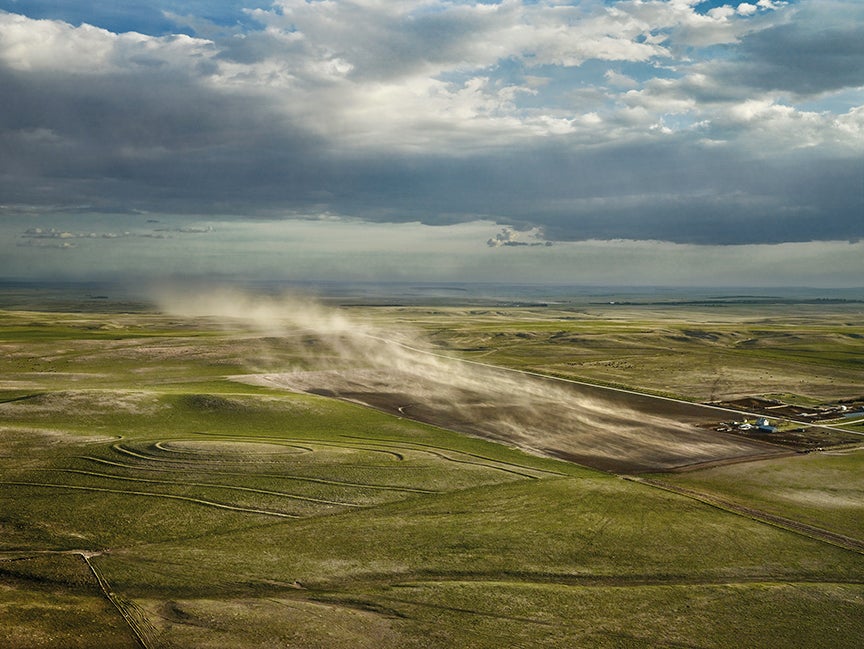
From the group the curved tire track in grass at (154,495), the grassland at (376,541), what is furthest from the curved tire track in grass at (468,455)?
the curved tire track in grass at (154,495)

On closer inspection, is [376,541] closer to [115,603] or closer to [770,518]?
[115,603]

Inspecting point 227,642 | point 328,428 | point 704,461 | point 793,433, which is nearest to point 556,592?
point 227,642

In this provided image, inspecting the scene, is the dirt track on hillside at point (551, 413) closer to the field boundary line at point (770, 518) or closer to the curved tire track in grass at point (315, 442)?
the field boundary line at point (770, 518)

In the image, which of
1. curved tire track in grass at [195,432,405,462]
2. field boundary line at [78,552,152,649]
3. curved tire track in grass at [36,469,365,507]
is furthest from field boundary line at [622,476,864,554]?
field boundary line at [78,552,152,649]

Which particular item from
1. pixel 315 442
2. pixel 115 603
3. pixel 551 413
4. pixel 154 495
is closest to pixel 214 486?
pixel 154 495

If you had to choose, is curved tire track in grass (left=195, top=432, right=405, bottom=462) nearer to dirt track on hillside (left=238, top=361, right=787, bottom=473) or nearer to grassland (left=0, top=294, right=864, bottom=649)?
grassland (left=0, top=294, right=864, bottom=649)

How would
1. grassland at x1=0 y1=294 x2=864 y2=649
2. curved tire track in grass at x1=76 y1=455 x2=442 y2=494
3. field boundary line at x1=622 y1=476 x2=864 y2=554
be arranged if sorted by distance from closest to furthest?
grassland at x1=0 y1=294 x2=864 y2=649, field boundary line at x1=622 y1=476 x2=864 y2=554, curved tire track in grass at x1=76 y1=455 x2=442 y2=494
